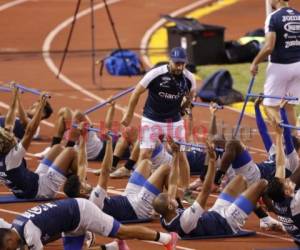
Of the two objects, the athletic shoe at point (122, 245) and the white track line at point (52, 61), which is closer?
the athletic shoe at point (122, 245)

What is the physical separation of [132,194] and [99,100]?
914 cm

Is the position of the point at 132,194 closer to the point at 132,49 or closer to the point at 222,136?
the point at 222,136

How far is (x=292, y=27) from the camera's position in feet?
54.7

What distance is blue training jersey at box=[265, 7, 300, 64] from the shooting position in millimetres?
16656

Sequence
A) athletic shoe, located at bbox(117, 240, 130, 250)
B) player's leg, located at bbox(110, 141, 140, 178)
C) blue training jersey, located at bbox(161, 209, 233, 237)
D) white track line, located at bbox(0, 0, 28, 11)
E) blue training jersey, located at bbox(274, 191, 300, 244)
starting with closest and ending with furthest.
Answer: blue training jersey, located at bbox(274, 191, 300, 244), athletic shoe, located at bbox(117, 240, 130, 250), blue training jersey, located at bbox(161, 209, 233, 237), player's leg, located at bbox(110, 141, 140, 178), white track line, located at bbox(0, 0, 28, 11)

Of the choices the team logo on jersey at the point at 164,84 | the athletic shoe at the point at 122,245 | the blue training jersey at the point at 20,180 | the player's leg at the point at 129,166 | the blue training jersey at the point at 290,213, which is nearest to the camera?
the blue training jersey at the point at 290,213

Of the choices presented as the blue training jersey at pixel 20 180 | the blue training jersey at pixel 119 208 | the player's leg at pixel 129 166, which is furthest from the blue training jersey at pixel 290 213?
the player's leg at pixel 129 166

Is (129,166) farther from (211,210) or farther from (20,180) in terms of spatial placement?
(211,210)

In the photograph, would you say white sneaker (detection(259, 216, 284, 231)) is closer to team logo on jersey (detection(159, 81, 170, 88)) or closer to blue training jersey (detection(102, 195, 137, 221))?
blue training jersey (detection(102, 195, 137, 221))

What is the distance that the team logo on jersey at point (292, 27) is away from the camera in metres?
16.7

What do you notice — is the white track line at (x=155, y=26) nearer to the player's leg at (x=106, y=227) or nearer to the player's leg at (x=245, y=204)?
the player's leg at (x=245, y=204)

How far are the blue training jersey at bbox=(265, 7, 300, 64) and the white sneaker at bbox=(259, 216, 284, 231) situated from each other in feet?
9.40

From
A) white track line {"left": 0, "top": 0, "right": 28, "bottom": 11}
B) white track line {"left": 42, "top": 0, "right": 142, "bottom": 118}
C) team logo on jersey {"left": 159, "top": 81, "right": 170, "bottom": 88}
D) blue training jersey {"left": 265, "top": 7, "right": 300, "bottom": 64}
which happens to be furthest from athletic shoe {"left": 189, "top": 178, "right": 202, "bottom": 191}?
white track line {"left": 0, "top": 0, "right": 28, "bottom": 11}

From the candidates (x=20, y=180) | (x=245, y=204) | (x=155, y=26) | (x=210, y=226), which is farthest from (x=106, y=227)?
(x=155, y=26)
